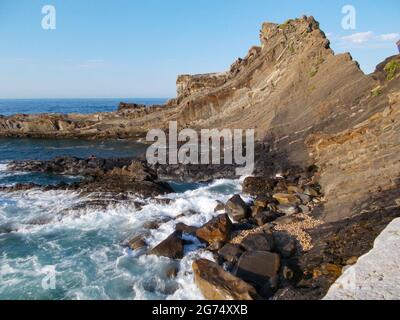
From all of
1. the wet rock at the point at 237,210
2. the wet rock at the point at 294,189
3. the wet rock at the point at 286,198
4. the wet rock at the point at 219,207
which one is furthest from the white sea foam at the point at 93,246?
the wet rock at the point at 294,189

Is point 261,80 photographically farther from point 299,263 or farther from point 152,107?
point 299,263

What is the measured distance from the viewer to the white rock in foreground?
6984mm

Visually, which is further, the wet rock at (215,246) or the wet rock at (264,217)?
the wet rock at (264,217)

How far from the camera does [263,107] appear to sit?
32.1 meters

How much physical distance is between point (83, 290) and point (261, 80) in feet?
97.3

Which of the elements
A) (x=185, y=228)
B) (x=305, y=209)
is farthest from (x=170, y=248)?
(x=305, y=209)

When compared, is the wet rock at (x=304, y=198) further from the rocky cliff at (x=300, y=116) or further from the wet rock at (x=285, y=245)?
the wet rock at (x=285, y=245)

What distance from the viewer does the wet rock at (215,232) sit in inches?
547

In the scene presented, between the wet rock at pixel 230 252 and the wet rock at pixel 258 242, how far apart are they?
0.32 metres

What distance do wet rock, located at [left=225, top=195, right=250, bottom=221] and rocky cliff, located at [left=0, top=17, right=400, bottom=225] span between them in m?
3.61

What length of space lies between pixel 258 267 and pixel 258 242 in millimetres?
1708

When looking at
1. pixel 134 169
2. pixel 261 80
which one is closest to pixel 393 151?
pixel 134 169

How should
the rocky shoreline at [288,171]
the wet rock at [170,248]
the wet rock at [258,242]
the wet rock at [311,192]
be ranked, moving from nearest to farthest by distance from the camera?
1. the rocky shoreline at [288,171]
2. the wet rock at [258,242]
3. the wet rock at [170,248]
4. the wet rock at [311,192]

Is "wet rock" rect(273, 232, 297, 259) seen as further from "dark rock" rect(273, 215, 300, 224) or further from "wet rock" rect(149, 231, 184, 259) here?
"wet rock" rect(149, 231, 184, 259)
